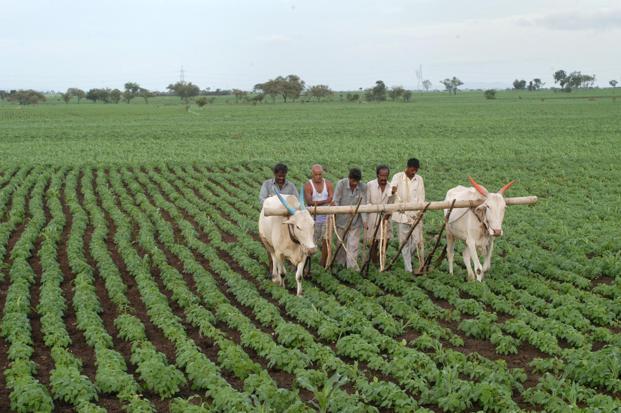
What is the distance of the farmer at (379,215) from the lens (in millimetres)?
11484

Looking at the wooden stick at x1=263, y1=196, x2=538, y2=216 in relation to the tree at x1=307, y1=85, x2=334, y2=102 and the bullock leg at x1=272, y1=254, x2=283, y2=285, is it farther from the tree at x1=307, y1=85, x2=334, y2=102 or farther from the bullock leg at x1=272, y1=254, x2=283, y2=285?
the tree at x1=307, y1=85, x2=334, y2=102

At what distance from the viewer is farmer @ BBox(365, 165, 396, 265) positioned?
37.7ft

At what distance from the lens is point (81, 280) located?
11211mm

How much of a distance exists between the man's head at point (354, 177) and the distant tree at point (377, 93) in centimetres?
11190

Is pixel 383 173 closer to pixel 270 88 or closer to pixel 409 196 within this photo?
pixel 409 196

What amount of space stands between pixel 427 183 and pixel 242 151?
1267cm

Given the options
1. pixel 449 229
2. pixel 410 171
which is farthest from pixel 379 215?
pixel 449 229

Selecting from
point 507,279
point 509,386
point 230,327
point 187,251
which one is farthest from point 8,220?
point 509,386

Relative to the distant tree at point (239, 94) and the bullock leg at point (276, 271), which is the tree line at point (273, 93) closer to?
the distant tree at point (239, 94)

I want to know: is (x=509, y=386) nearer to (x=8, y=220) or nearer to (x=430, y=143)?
(x=8, y=220)

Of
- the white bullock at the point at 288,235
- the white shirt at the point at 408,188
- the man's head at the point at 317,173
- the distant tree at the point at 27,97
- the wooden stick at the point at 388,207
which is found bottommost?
the white bullock at the point at 288,235

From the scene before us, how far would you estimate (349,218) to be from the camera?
39.7 ft

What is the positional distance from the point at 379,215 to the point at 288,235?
1574 millimetres

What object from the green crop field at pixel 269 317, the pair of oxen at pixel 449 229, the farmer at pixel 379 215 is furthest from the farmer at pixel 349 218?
the pair of oxen at pixel 449 229
